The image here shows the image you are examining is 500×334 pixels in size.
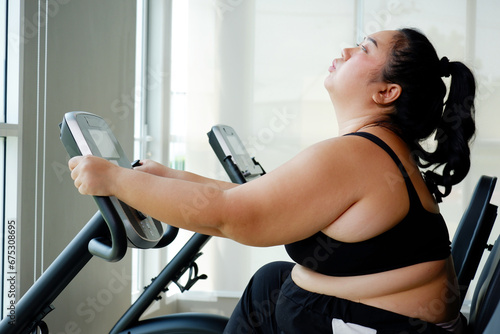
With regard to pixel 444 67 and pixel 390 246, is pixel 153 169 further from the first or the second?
pixel 444 67

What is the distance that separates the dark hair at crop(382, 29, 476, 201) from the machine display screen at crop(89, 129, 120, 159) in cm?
68

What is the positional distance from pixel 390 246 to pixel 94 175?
64 centimetres

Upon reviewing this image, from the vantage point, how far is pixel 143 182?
110 cm

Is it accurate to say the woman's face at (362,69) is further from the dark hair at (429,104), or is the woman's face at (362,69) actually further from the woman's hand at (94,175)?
the woman's hand at (94,175)

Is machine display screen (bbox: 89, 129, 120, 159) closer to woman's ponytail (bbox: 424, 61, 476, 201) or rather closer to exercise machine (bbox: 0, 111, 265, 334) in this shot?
exercise machine (bbox: 0, 111, 265, 334)

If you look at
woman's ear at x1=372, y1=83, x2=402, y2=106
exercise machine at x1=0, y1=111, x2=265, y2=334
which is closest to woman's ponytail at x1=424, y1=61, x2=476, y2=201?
woman's ear at x1=372, y1=83, x2=402, y2=106

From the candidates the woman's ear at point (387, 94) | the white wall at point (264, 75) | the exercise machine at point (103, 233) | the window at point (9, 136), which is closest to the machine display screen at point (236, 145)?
the exercise machine at point (103, 233)

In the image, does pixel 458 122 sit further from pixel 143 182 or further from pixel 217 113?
pixel 217 113

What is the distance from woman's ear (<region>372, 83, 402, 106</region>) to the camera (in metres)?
1.28

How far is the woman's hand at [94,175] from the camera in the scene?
3.60 ft

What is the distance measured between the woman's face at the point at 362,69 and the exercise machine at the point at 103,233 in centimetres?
57

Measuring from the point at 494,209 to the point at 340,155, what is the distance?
67cm

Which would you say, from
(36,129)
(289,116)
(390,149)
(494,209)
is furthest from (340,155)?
(289,116)

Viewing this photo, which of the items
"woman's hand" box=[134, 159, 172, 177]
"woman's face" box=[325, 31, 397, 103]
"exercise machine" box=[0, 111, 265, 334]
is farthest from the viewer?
"woman's hand" box=[134, 159, 172, 177]
